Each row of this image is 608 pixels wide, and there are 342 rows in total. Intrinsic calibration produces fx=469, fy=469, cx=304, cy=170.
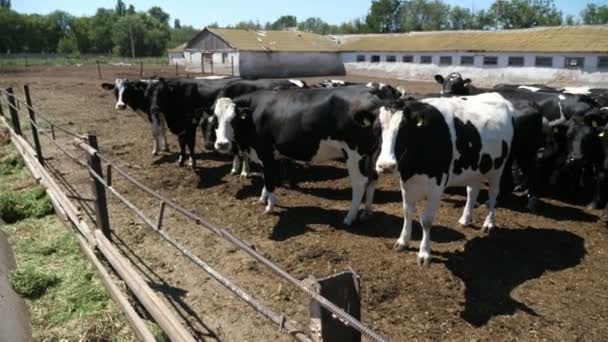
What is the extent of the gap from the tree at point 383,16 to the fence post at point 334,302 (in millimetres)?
98433

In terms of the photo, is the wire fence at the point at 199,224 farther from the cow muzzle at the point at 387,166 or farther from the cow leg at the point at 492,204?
the cow leg at the point at 492,204

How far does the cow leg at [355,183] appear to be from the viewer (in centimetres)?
695

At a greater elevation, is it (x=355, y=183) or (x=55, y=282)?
(x=355, y=183)

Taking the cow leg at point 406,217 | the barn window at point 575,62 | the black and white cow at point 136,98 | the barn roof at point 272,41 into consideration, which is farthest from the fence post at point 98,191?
the barn roof at point 272,41

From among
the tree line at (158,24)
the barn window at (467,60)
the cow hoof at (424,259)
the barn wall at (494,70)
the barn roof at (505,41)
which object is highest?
the tree line at (158,24)

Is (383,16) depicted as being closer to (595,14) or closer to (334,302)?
(595,14)

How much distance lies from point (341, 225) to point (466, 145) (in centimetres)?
217

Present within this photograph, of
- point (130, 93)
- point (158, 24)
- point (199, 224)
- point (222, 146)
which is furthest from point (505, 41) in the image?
point (158, 24)

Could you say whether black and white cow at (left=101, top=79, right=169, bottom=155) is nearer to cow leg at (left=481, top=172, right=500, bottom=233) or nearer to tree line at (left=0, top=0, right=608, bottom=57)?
cow leg at (left=481, top=172, right=500, bottom=233)

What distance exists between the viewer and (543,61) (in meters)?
32.6

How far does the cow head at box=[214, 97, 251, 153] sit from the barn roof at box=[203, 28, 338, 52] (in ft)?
115

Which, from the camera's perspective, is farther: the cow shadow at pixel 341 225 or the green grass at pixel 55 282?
the cow shadow at pixel 341 225

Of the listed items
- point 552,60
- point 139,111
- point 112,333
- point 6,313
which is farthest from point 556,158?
point 552,60

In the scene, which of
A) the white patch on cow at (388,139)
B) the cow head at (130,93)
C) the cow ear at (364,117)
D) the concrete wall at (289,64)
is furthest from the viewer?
the concrete wall at (289,64)
